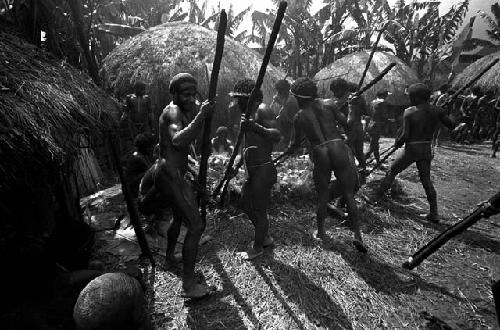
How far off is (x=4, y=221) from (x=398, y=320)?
4.15m

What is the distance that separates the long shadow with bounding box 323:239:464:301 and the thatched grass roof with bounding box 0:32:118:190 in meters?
3.32

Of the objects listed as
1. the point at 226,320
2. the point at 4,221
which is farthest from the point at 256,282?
the point at 4,221

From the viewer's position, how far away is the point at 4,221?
3.53 m

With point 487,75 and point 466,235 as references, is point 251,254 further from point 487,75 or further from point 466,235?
point 487,75

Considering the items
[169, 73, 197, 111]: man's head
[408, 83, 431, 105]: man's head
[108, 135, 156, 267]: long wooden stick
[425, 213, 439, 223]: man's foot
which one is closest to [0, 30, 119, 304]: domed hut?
[108, 135, 156, 267]: long wooden stick

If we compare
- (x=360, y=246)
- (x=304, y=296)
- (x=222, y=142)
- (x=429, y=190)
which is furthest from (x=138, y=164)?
(x=429, y=190)

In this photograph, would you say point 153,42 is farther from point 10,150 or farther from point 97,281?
point 97,281

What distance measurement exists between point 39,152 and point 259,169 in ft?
7.43

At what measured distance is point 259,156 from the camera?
3.89m

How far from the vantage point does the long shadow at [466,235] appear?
4.55 metres

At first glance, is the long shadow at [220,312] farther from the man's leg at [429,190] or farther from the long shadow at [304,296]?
the man's leg at [429,190]

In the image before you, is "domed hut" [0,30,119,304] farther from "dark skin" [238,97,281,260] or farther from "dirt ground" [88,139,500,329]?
"dark skin" [238,97,281,260]

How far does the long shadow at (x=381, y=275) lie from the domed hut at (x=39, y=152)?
10.6ft

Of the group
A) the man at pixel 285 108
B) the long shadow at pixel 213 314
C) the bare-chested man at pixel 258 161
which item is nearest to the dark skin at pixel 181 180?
the long shadow at pixel 213 314
